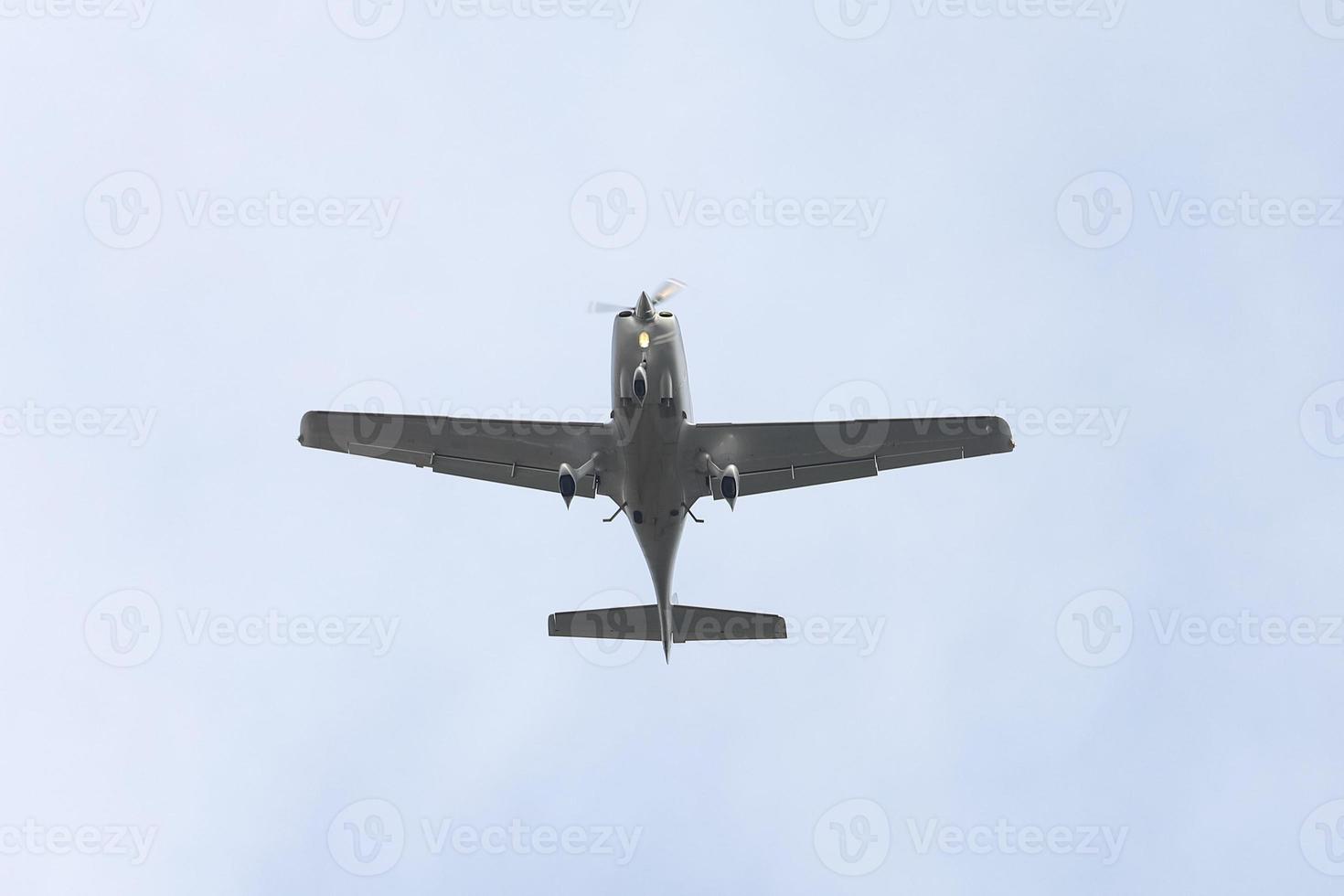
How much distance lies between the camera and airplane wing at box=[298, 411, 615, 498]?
115ft

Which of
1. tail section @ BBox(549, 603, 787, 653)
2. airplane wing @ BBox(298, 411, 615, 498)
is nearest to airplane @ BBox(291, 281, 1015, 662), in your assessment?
airplane wing @ BBox(298, 411, 615, 498)

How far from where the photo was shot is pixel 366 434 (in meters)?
35.4

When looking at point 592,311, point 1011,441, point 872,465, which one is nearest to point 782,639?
point 872,465

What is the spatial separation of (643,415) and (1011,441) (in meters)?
9.69

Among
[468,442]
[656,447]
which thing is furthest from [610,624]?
[656,447]

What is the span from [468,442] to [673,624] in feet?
27.5

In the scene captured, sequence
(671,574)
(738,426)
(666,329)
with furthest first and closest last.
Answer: (671,574), (738,426), (666,329)

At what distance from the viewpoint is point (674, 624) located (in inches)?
1531

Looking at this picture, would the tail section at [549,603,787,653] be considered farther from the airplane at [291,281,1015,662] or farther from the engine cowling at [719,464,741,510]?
the engine cowling at [719,464,741,510]

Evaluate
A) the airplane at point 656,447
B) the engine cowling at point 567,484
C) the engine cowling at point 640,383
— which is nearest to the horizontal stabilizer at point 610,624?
the airplane at point 656,447

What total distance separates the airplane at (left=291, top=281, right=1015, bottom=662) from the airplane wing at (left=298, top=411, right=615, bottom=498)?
0.08 ft

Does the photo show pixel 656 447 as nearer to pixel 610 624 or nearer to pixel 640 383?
pixel 640 383

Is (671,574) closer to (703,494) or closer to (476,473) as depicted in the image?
(703,494)

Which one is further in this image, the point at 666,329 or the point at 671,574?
the point at 671,574
